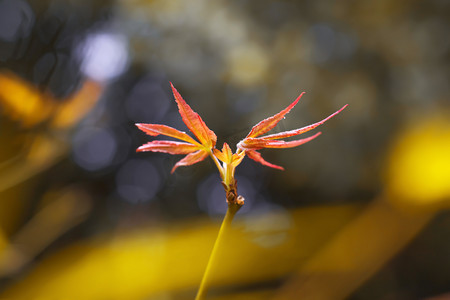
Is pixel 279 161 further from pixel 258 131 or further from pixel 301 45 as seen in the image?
pixel 258 131

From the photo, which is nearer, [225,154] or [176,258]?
[225,154]

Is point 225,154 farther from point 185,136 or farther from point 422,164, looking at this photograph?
point 422,164

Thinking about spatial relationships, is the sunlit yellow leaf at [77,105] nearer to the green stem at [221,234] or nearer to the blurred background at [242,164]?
the blurred background at [242,164]

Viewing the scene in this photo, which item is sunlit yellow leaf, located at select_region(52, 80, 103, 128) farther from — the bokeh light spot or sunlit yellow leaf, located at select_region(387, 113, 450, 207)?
sunlit yellow leaf, located at select_region(387, 113, 450, 207)

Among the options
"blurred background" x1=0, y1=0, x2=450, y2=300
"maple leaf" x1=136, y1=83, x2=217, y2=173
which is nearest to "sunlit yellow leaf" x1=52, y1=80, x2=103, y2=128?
"blurred background" x1=0, y1=0, x2=450, y2=300

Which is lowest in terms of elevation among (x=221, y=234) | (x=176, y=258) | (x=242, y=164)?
(x=221, y=234)

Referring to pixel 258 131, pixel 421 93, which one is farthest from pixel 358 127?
pixel 258 131

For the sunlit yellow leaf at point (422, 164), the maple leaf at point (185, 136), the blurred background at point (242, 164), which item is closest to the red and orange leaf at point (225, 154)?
the maple leaf at point (185, 136)

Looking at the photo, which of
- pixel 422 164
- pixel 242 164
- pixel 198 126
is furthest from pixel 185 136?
pixel 422 164
